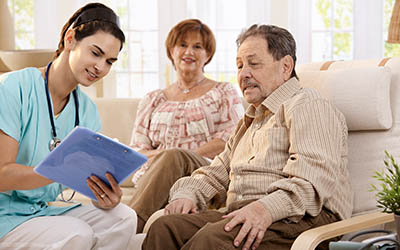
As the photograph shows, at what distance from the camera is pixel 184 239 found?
194 centimetres

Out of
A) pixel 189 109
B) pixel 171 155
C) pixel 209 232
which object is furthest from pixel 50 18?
pixel 209 232

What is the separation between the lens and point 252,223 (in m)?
1.77

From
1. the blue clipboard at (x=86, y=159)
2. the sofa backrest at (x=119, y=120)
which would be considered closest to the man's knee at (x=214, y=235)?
the blue clipboard at (x=86, y=159)

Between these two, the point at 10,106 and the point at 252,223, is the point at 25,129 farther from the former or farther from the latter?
the point at 252,223

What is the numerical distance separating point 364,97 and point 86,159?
42.7 inches

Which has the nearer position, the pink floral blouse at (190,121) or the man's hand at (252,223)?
the man's hand at (252,223)

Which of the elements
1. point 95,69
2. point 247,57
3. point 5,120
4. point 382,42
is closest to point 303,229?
point 247,57

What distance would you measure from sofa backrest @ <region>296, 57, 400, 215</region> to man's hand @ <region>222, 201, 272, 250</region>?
58 cm

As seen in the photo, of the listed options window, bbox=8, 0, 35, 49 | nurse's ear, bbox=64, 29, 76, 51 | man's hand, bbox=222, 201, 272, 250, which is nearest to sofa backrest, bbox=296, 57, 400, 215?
man's hand, bbox=222, 201, 272, 250

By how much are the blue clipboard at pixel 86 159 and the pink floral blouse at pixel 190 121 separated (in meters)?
1.39

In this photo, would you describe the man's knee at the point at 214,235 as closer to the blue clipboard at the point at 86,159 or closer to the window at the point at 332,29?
the blue clipboard at the point at 86,159

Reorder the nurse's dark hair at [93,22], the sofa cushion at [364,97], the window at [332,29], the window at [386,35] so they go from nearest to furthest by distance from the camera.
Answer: the nurse's dark hair at [93,22]
the sofa cushion at [364,97]
the window at [386,35]
the window at [332,29]

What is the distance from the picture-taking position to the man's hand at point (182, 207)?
6.81ft

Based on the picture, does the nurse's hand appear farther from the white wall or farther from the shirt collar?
the white wall
